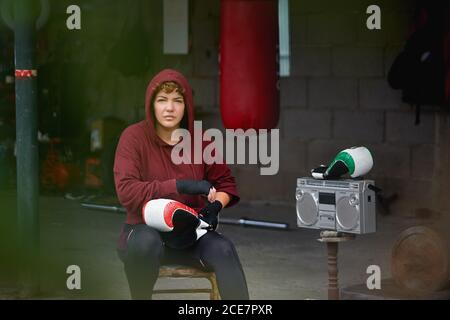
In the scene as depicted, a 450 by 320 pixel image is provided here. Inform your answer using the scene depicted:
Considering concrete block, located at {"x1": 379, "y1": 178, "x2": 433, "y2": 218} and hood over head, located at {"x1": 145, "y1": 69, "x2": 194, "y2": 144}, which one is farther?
concrete block, located at {"x1": 379, "y1": 178, "x2": 433, "y2": 218}

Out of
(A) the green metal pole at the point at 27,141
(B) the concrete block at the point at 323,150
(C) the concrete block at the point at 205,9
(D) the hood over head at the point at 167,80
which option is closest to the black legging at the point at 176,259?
(D) the hood over head at the point at 167,80

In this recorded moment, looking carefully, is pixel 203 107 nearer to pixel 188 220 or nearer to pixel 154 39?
pixel 154 39

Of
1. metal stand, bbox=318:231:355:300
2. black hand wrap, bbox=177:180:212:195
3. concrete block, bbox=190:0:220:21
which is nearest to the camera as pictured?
black hand wrap, bbox=177:180:212:195

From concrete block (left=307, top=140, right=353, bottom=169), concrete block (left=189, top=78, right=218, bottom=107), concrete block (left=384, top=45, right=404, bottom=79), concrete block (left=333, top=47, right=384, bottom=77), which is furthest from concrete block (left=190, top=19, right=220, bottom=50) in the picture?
concrete block (left=384, top=45, right=404, bottom=79)

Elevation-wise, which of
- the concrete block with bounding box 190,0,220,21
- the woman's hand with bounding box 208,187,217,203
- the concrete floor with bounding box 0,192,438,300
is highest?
the concrete block with bounding box 190,0,220,21

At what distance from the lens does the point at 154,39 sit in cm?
1202

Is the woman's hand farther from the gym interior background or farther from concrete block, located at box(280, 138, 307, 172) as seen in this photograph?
concrete block, located at box(280, 138, 307, 172)

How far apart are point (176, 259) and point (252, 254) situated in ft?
10.9

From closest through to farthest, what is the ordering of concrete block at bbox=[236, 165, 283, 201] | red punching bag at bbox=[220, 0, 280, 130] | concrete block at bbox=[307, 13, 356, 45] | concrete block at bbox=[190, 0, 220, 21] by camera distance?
red punching bag at bbox=[220, 0, 280, 130], concrete block at bbox=[307, 13, 356, 45], concrete block at bbox=[236, 165, 283, 201], concrete block at bbox=[190, 0, 220, 21]

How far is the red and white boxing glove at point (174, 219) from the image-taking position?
17.1ft

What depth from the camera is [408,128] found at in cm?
1037

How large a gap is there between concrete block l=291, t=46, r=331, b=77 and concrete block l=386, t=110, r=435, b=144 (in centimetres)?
79

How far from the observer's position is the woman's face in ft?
17.7

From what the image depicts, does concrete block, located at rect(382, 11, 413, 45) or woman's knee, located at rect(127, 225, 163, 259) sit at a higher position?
concrete block, located at rect(382, 11, 413, 45)
